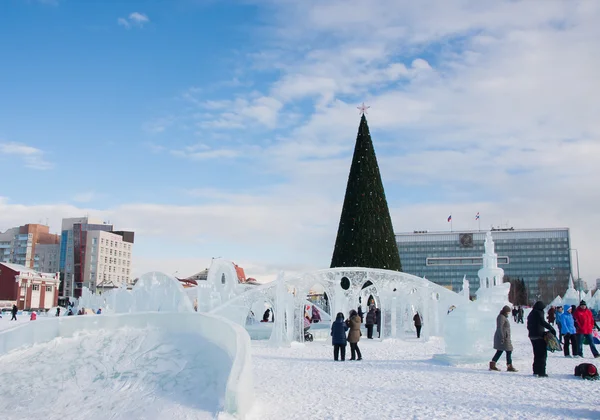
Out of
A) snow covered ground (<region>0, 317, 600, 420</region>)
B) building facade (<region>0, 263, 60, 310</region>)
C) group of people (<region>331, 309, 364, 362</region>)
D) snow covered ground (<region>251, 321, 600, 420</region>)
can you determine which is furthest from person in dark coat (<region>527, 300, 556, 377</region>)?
building facade (<region>0, 263, 60, 310</region>)

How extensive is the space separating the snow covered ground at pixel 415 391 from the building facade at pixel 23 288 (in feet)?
186

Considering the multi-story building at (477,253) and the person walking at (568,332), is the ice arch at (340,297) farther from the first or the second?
the multi-story building at (477,253)

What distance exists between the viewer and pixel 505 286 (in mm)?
23672

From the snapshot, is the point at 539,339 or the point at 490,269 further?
the point at 490,269

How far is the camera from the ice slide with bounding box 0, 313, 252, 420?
323 inches

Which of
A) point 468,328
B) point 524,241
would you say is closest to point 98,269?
point 524,241

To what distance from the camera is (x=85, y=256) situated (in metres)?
108

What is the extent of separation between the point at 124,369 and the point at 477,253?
445 feet

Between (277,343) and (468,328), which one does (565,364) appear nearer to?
(468,328)

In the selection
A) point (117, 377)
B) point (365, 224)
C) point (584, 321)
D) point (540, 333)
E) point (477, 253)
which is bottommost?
point (117, 377)

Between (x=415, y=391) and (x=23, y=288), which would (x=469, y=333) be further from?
(x=23, y=288)

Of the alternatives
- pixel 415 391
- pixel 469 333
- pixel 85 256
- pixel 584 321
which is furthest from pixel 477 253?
pixel 415 391

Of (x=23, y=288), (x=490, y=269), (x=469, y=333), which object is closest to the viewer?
(x=469, y=333)

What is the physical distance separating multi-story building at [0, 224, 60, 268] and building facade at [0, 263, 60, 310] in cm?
5062
